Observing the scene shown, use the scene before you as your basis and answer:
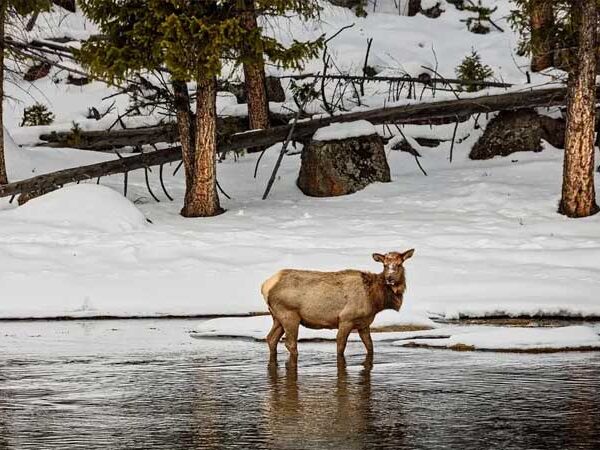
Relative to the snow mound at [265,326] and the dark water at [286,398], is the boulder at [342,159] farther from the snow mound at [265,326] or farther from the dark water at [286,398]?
the dark water at [286,398]

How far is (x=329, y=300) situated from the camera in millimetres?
12562

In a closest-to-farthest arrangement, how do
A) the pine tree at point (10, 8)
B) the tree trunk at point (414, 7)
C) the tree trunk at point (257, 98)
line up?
the pine tree at point (10, 8) < the tree trunk at point (257, 98) < the tree trunk at point (414, 7)

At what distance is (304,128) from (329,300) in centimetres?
1614

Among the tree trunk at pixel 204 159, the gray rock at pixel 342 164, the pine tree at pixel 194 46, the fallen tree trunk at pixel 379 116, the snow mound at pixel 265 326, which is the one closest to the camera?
the snow mound at pixel 265 326

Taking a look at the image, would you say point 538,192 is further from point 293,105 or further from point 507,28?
point 507,28

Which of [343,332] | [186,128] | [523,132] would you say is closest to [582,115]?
[523,132]

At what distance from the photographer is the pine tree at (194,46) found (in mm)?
23188

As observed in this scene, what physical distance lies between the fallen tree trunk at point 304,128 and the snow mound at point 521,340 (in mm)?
13918

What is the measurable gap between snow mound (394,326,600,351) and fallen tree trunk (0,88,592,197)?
13918 mm

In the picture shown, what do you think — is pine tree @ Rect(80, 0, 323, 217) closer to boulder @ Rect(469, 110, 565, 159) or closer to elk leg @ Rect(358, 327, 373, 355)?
boulder @ Rect(469, 110, 565, 159)

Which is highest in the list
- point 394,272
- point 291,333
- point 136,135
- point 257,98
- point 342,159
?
point 257,98

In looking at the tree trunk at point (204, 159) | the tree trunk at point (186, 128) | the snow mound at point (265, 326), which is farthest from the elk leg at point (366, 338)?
the tree trunk at point (186, 128)

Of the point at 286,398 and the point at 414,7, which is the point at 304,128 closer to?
the point at 286,398

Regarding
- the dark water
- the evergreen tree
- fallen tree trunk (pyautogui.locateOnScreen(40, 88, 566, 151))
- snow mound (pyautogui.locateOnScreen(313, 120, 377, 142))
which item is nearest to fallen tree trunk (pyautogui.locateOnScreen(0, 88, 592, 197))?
fallen tree trunk (pyautogui.locateOnScreen(40, 88, 566, 151))
